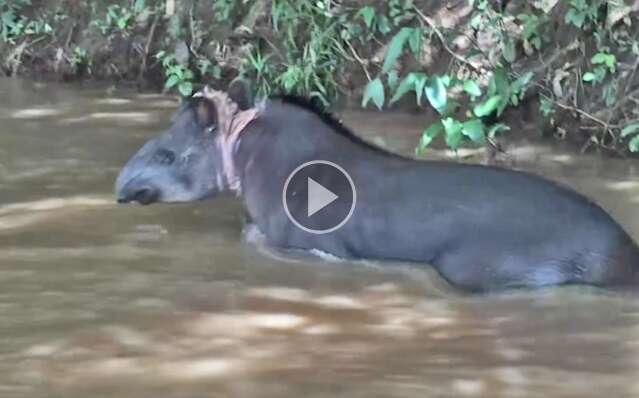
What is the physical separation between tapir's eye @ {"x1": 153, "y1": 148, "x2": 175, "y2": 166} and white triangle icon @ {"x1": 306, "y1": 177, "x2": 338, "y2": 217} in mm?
757

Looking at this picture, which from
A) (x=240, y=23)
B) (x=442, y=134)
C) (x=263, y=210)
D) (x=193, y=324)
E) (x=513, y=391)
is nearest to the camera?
(x=513, y=391)

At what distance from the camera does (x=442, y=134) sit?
24.8 ft

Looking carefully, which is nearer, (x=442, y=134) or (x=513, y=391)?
(x=513, y=391)

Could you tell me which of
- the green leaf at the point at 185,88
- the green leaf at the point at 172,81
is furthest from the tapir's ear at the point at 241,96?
the green leaf at the point at 172,81

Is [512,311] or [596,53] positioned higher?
[596,53]

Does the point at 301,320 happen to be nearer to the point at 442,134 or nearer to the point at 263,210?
the point at 263,210

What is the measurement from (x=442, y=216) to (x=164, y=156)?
57.9 inches

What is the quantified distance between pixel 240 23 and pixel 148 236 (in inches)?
188

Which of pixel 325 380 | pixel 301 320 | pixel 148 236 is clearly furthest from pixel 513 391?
pixel 148 236

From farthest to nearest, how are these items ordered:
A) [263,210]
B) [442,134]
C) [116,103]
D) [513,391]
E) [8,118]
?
[116,103]
[8,118]
[442,134]
[263,210]
[513,391]

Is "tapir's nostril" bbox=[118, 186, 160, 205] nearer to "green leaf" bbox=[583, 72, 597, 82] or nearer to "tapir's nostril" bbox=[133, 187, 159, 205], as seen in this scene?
"tapir's nostril" bbox=[133, 187, 159, 205]

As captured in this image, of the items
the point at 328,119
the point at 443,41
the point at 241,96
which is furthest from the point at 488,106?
the point at 241,96

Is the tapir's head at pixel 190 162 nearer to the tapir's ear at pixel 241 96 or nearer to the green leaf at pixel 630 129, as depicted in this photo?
the tapir's ear at pixel 241 96

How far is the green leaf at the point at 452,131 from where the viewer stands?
6516mm
